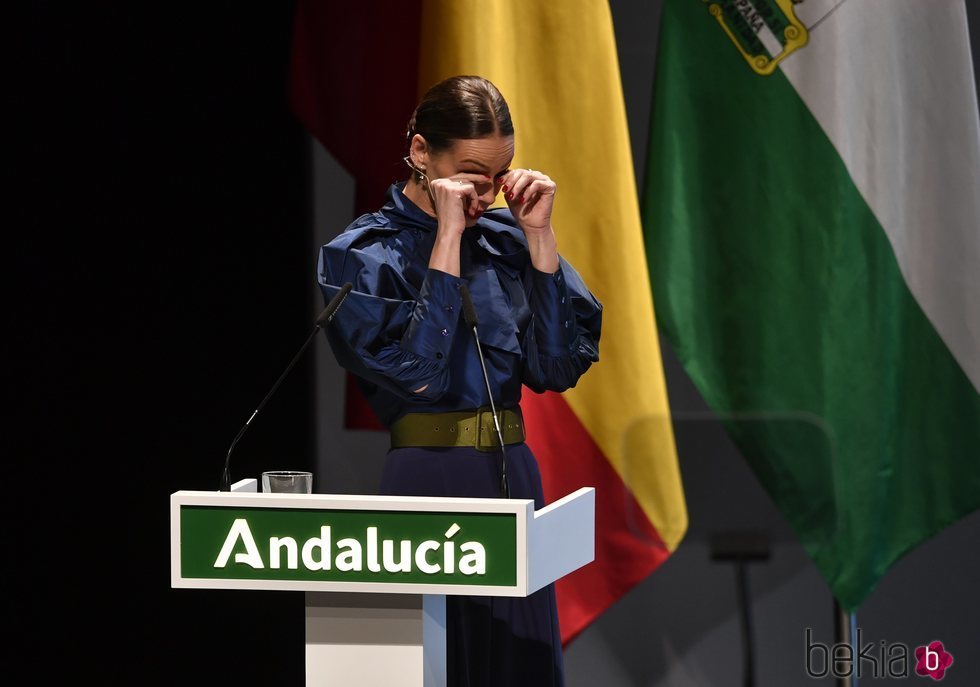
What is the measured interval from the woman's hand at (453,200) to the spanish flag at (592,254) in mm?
858

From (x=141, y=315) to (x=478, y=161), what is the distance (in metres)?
1.20

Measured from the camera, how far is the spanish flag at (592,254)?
2879 millimetres

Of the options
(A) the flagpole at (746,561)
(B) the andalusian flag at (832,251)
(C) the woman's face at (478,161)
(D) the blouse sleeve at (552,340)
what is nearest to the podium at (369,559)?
(A) the flagpole at (746,561)

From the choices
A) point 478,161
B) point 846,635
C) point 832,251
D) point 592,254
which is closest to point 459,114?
point 478,161

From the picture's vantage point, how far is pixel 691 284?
3.00m

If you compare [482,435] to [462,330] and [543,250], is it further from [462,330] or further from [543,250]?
[543,250]

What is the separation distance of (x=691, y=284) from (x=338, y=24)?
3.05 ft

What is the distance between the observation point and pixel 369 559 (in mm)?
1607

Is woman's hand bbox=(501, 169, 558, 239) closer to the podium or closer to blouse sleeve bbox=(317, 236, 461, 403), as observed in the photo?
blouse sleeve bbox=(317, 236, 461, 403)

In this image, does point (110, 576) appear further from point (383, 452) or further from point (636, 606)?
point (636, 606)

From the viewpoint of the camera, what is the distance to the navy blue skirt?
78.5 inches

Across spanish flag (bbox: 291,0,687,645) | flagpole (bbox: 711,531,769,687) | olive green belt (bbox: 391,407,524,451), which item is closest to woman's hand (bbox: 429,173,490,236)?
olive green belt (bbox: 391,407,524,451)

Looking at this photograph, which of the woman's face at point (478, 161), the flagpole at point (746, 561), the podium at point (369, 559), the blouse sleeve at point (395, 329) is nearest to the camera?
the podium at point (369, 559)

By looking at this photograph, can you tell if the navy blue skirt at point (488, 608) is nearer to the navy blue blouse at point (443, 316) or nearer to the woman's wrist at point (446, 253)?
the navy blue blouse at point (443, 316)
